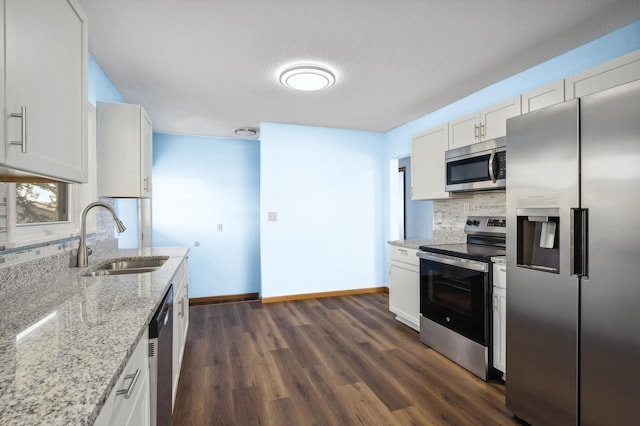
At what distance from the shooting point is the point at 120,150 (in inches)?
99.7

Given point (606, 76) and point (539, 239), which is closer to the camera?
point (539, 239)

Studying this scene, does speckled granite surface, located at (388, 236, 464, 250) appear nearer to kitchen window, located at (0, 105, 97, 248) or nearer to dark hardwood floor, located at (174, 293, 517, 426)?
dark hardwood floor, located at (174, 293, 517, 426)

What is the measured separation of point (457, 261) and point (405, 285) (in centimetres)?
91

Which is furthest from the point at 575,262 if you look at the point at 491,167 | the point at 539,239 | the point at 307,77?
the point at 307,77

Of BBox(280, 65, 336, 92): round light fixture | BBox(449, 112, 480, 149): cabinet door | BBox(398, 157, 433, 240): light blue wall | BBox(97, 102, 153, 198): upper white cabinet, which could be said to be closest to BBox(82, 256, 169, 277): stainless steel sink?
BBox(97, 102, 153, 198): upper white cabinet

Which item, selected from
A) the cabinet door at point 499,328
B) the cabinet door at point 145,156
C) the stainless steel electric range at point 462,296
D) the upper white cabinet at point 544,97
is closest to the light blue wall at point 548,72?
the upper white cabinet at point 544,97

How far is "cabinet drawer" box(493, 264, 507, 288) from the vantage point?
2150mm

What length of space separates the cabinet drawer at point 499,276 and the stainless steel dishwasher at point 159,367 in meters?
2.10

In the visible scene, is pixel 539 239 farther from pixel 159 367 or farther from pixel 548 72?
pixel 159 367

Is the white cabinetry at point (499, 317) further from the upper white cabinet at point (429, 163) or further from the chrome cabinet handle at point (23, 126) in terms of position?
the chrome cabinet handle at point (23, 126)

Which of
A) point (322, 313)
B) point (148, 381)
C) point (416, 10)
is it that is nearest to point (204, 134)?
point (322, 313)

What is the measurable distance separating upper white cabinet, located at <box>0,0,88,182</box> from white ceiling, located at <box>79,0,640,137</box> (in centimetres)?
73

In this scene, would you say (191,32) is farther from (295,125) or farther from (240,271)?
(240,271)

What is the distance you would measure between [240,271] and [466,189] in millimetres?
3663
